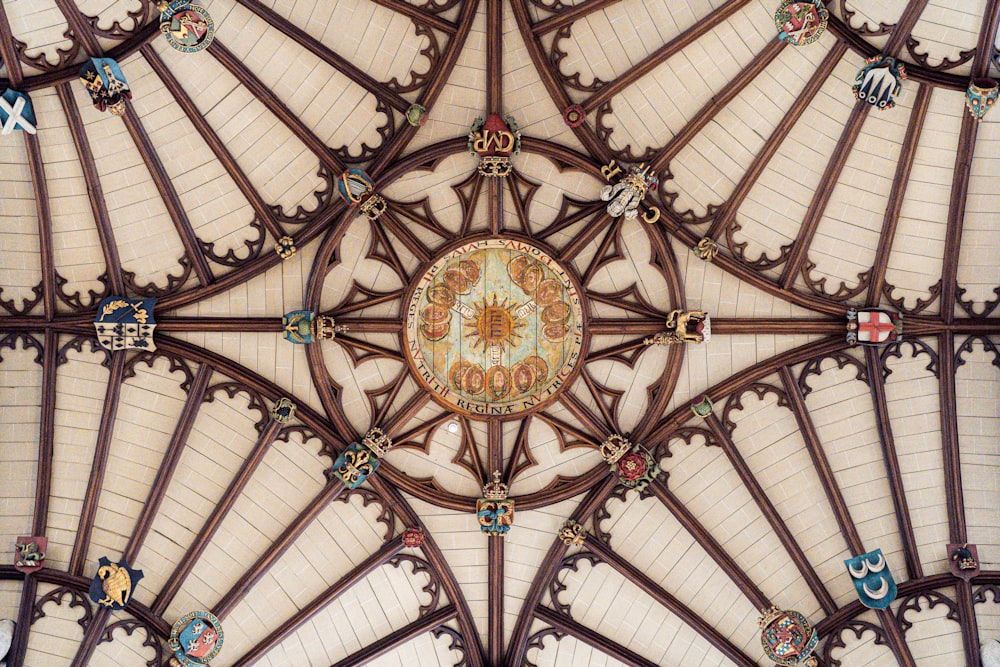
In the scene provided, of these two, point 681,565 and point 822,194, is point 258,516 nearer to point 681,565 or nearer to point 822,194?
point 681,565

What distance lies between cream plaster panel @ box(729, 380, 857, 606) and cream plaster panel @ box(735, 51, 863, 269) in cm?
358

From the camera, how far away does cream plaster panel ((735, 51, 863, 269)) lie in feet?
70.2

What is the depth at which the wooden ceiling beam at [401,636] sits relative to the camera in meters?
23.6

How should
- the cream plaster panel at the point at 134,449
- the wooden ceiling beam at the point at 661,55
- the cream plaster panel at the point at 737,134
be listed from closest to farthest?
the wooden ceiling beam at the point at 661,55 → the cream plaster panel at the point at 737,134 → the cream plaster panel at the point at 134,449

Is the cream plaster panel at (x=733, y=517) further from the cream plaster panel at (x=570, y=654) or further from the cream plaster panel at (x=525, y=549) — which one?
the cream plaster panel at (x=570, y=654)

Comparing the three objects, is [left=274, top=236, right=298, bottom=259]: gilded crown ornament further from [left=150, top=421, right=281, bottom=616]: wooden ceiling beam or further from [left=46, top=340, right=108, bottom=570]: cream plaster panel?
[left=46, top=340, right=108, bottom=570]: cream plaster panel

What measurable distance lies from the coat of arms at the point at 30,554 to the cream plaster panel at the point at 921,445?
18.6m

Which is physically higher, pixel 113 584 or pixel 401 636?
pixel 401 636

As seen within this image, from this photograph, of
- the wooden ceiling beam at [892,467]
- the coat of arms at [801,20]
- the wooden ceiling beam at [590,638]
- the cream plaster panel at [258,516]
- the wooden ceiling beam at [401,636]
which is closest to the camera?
the coat of arms at [801,20]

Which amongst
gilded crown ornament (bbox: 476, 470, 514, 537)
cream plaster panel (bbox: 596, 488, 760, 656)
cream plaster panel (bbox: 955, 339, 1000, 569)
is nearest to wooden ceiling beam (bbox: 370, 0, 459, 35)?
gilded crown ornament (bbox: 476, 470, 514, 537)

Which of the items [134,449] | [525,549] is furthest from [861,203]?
[134,449]

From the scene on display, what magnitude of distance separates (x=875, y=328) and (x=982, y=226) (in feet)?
10.2

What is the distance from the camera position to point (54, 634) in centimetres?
2216

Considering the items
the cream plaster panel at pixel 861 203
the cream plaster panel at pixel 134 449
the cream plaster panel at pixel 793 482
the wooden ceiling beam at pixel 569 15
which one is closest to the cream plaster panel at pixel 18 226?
the cream plaster panel at pixel 134 449
